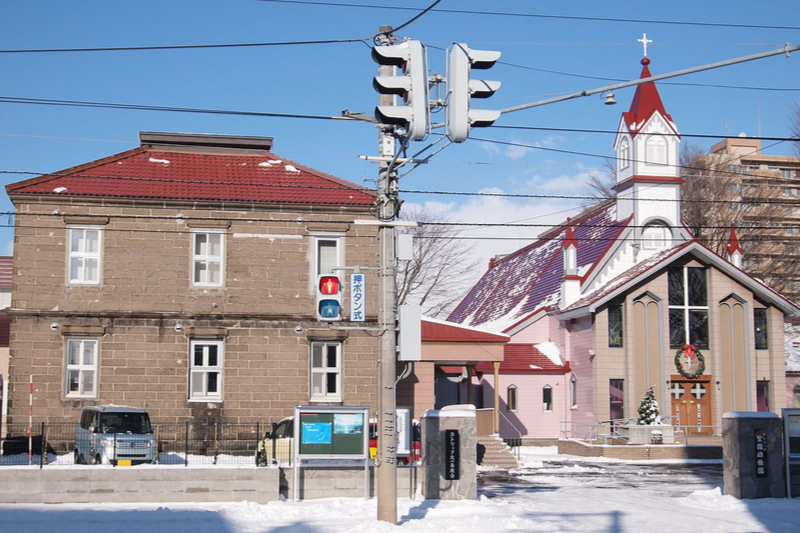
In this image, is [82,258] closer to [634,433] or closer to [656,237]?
[634,433]

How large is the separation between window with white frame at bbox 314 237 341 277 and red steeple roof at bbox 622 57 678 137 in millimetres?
19571

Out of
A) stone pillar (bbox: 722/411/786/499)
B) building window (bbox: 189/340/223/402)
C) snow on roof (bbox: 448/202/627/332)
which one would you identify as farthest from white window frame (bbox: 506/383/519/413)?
stone pillar (bbox: 722/411/786/499)

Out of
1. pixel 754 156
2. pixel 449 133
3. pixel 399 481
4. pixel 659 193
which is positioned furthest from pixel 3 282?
pixel 754 156

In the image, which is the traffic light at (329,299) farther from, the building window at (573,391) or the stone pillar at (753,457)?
the building window at (573,391)

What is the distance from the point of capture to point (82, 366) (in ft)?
90.2

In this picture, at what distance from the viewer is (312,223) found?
95.1ft

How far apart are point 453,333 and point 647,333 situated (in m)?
10.9

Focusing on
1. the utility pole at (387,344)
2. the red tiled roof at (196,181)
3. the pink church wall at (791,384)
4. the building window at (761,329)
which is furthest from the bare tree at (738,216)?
the utility pole at (387,344)

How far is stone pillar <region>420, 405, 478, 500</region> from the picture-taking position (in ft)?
65.2

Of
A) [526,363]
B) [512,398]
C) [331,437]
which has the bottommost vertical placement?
Result: [331,437]

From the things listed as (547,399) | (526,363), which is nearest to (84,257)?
A: (526,363)

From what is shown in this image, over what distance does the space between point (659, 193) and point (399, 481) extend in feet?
87.8

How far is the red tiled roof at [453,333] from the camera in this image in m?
31.5

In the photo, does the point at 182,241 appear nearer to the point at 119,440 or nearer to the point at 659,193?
the point at 119,440
